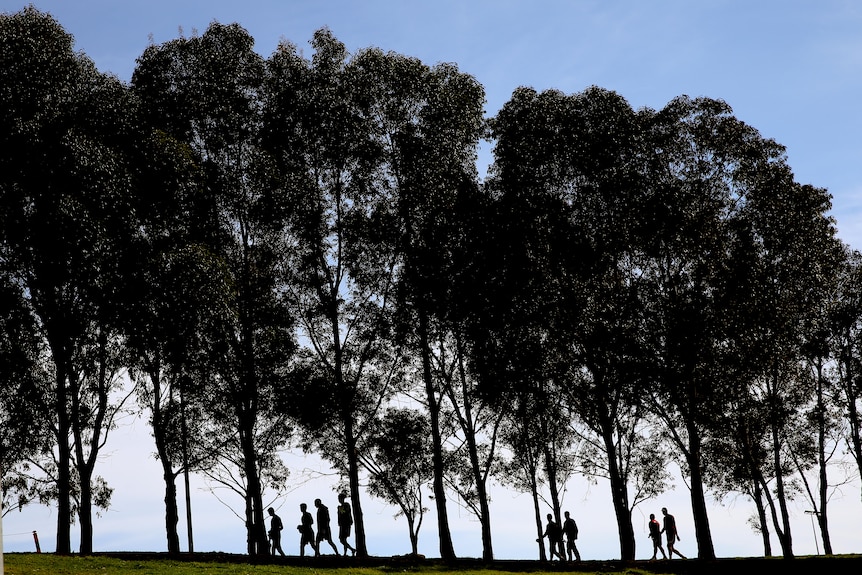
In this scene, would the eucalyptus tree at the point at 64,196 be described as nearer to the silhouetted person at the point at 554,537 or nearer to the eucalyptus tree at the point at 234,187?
the eucalyptus tree at the point at 234,187

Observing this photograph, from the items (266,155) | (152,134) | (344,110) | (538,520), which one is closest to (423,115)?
(344,110)

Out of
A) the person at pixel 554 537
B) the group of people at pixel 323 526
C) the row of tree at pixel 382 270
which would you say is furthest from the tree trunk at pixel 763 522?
the group of people at pixel 323 526

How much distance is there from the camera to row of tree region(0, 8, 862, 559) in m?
38.0

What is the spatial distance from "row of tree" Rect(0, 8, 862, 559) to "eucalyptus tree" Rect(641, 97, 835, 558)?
0.14 meters

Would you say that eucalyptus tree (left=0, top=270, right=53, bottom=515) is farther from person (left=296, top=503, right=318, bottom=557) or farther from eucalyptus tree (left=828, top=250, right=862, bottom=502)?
eucalyptus tree (left=828, top=250, right=862, bottom=502)

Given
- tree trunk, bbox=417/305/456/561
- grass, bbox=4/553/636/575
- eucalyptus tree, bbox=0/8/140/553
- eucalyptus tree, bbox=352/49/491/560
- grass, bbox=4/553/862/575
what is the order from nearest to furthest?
grass, bbox=4/553/636/575
grass, bbox=4/553/862/575
eucalyptus tree, bbox=0/8/140/553
tree trunk, bbox=417/305/456/561
eucalyptus tree, bbox=352/49/491/560

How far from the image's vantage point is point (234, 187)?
42.8 m

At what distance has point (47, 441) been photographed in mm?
46531

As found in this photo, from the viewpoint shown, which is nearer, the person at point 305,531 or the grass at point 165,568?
the grass at point 165,568

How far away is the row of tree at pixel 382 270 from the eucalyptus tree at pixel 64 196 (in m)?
0.13

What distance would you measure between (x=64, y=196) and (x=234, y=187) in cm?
901

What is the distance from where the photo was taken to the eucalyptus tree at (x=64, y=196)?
36.4 meters

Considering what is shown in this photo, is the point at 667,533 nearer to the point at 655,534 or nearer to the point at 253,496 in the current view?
the point at 655,534

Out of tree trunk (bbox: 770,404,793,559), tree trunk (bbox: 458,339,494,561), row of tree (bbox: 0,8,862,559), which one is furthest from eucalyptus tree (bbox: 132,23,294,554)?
tree trunk (bbox: 770,404,793,559)
